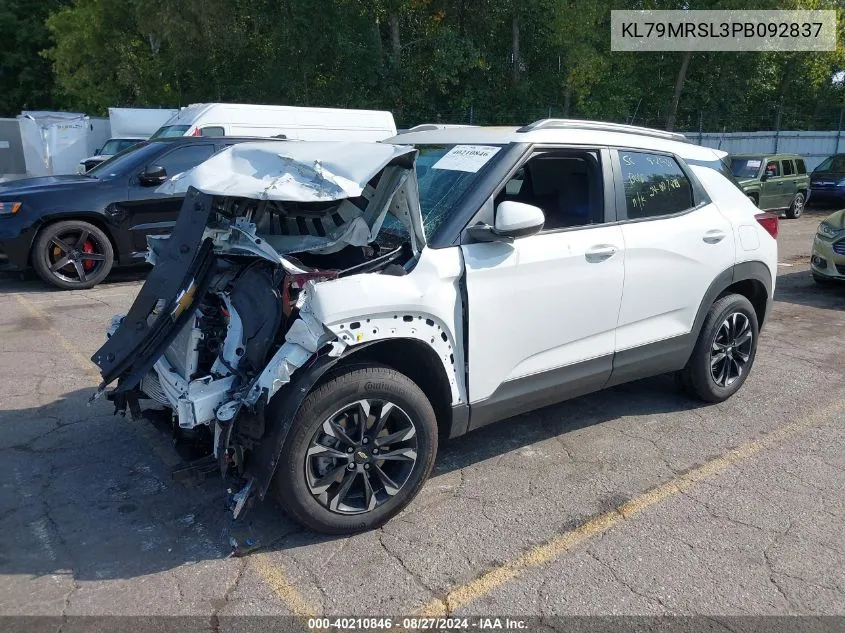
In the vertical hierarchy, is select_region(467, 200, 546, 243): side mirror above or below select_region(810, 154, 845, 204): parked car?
above

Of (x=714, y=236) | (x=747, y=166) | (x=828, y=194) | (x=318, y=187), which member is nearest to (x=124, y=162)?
(x=318, y=187)

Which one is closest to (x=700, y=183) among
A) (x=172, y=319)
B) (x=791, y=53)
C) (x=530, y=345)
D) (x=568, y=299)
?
(x=568, y=299)

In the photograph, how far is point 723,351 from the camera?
4.80 metres

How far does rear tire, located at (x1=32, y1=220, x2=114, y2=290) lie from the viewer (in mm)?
8023

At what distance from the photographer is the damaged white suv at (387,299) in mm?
3000

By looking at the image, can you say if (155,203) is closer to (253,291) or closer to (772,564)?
(253,291)

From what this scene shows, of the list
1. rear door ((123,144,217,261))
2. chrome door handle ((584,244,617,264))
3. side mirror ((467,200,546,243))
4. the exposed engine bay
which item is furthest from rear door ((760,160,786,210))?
the exposed engine bay

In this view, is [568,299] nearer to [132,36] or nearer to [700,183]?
[700,183]

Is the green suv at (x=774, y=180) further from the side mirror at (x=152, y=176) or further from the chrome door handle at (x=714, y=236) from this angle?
the side mirror at (x=152, y=176)

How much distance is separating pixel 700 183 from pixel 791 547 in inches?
94.6

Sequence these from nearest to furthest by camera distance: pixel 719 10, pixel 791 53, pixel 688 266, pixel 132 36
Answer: pixel 688 266 < pixel 719 10 < pixel 791 53 < pixel 132 36

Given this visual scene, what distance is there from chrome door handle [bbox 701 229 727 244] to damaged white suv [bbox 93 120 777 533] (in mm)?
183

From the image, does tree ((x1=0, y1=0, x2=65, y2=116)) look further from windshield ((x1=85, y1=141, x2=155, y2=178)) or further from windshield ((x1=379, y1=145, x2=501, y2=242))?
windshield ((x1=379, y1=145, x2=501, y2=242))

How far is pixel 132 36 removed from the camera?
89.0 ft
